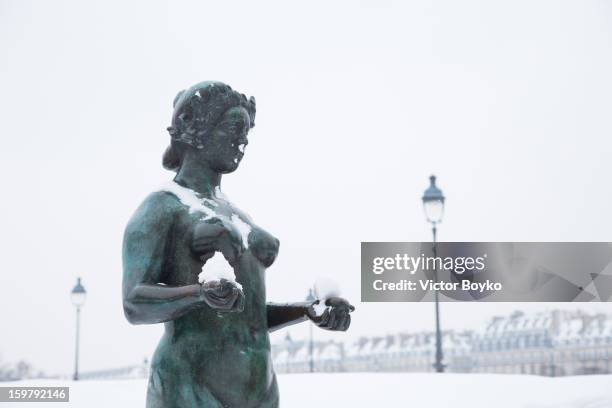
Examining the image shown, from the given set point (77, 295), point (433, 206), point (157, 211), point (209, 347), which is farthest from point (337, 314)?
point (77, 295)

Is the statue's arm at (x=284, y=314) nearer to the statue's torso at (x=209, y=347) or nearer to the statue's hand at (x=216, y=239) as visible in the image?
the statue's torso at (x=209, y=347)

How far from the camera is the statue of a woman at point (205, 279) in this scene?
9.49 feet

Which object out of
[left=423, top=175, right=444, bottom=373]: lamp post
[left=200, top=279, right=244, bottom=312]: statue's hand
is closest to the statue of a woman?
[left=200, top=279, right=244, bottom=312]: statue's hand

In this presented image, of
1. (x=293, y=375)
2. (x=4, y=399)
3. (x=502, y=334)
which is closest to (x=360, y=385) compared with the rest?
(x=293, y=375)

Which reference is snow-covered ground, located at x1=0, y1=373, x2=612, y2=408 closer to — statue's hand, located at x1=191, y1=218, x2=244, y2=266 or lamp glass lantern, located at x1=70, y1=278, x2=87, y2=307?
statue's hand, located at x1=191, y1=218, x2=244, y2=266

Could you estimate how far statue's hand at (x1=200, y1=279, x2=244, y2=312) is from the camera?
268cm

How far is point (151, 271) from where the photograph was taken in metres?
2.97

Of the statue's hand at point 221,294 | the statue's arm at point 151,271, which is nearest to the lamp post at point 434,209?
the statue's arm at point 151,271

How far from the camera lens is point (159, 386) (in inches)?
118

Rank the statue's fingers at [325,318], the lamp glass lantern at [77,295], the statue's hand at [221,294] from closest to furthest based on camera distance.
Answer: the statue's hand at [221,294] → the statue's fingers at [325,318] → the lamp glass lantern at [77,295]

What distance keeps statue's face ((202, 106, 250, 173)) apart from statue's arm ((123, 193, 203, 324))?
26cm

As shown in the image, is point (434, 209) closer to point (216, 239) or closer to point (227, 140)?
point (227, 140)

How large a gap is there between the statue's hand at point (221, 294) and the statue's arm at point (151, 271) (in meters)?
0.06

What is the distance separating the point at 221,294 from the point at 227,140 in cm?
77
